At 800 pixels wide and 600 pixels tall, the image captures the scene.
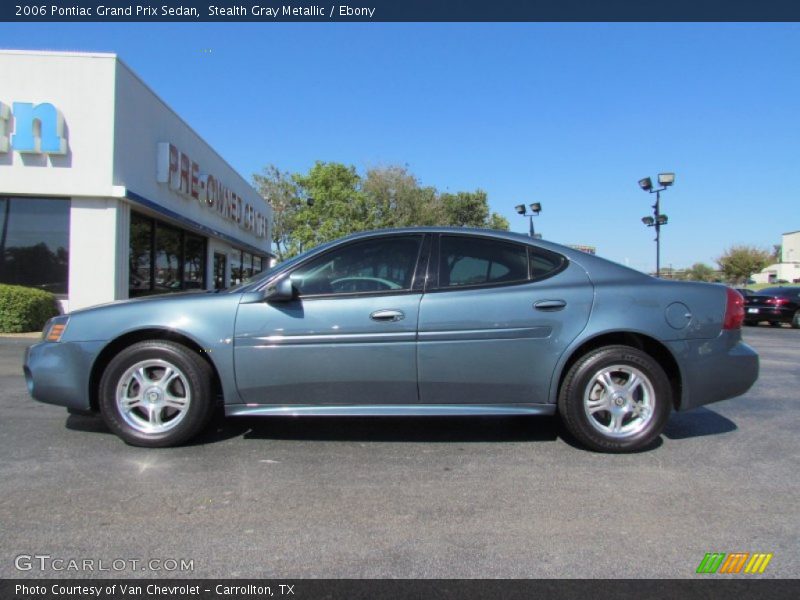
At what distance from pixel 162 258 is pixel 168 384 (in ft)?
39.0

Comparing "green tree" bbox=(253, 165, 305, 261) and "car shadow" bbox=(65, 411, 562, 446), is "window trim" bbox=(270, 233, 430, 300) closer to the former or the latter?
"car shadow" bbox=(65, 411, 562, 446)

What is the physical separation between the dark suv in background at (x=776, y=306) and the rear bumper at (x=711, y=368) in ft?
54.7

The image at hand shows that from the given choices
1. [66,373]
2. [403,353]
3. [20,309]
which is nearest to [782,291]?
[403,353]

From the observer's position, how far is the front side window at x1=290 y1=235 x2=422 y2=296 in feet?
13.4

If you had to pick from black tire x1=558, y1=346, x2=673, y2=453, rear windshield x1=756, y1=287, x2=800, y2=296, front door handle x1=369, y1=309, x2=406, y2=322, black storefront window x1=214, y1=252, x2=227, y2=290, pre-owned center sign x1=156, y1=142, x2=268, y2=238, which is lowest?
black tire x1=558, y1=346, x2=673, y2=453

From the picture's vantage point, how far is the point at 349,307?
3945 mm

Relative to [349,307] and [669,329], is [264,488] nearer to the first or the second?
[349,307]

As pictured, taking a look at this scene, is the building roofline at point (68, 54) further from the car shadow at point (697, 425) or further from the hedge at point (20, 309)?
the car shadow at point (697, 425)

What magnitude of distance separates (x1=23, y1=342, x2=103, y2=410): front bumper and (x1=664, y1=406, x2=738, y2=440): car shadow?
14.2 ft

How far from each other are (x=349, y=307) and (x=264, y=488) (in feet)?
4.21

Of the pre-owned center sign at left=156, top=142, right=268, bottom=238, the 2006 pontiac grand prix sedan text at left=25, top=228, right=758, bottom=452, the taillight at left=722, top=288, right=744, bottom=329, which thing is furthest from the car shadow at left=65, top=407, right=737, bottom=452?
the pre-owned center sign at left=156, top=142, right=268, bottom=238

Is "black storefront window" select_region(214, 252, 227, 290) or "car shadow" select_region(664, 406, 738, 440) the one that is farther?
"black storefront window" select_region(214, 252, 227, 290)

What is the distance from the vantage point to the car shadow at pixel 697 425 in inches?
180

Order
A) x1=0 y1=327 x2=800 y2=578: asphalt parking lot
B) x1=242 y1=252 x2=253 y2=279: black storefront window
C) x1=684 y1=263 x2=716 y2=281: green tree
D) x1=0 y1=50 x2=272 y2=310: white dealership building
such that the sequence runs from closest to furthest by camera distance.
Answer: x1=0 y1=327 x2=800 y2=578: asphalt parking lot < x1=0 y1=50 x2=272 y2=310: white dealership building < x1=242 y1=252 x2=253 y2=279: black storefront window < x1=684 y1=263 x2=716 y2=281: green tree
